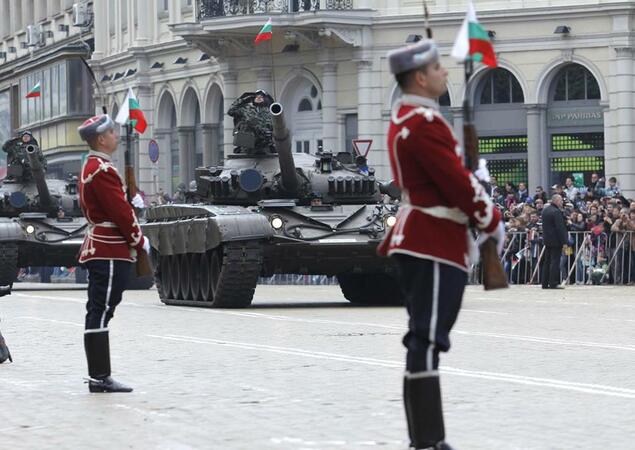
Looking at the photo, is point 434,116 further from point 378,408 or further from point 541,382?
point 541,382

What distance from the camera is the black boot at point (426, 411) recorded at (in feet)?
27.9

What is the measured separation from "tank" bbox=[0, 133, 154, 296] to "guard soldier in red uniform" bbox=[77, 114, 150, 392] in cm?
2006

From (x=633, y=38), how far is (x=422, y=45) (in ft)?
114

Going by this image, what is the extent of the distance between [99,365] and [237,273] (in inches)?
455

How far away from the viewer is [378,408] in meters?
11.1

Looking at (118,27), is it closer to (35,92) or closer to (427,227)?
(35,92)

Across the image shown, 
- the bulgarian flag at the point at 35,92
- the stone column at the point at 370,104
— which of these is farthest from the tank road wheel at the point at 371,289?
the bulgarian flag at the point at 35,92

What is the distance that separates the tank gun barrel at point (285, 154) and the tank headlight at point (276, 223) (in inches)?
44.5

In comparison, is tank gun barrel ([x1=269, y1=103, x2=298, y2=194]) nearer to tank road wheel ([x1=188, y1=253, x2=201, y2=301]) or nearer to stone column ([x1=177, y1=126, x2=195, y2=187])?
tank road wheel ([x1=188, y1=253, x2=201, y2=301])

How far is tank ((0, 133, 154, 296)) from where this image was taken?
108 feet

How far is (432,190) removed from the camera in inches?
333

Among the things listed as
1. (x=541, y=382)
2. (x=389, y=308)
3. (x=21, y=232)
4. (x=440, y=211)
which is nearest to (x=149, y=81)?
(x=21, y=232)

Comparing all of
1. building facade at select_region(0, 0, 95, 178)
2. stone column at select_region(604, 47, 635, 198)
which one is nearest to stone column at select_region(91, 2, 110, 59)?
building facade at select_region(0, 0, 95, 178)

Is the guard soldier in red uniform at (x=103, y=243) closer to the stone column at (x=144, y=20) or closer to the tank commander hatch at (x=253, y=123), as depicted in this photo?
the tank commander hatch at (x=253, y=123)
